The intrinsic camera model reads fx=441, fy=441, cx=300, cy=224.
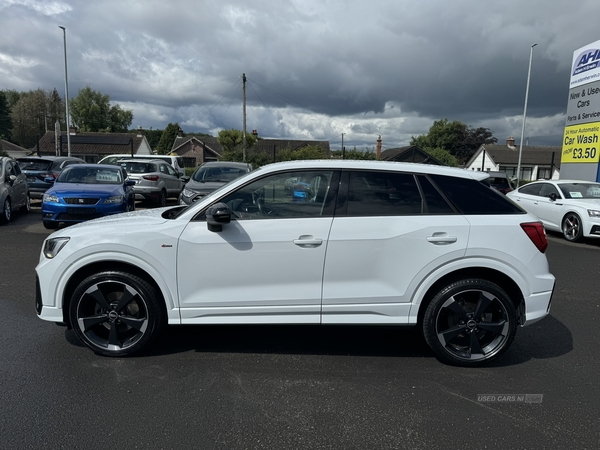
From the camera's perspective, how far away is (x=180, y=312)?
12.1 feet

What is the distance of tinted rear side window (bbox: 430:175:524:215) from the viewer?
3.80m

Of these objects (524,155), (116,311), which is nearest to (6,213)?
(116,311)

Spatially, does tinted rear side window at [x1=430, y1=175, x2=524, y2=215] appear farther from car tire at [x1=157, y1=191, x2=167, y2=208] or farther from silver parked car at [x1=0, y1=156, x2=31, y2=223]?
car tire at [x1=157, y1=191, x2=167, y2=208]

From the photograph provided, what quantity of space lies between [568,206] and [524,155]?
2316 inches

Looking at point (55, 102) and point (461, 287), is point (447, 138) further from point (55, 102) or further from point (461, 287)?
point (461, 287)

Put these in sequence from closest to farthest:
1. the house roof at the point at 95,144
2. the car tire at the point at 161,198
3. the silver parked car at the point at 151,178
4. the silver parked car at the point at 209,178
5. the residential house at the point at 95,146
Result: the silver parked car at the point at 209,178 → the silver parked car at the point at 151,178 → the car tire at the point at 161,198 → the house roof at the point at 95,144 → the residential house at the point at 95,146

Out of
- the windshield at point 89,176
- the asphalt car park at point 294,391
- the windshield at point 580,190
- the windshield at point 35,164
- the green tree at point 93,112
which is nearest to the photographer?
the asphalt car park at point 294,391

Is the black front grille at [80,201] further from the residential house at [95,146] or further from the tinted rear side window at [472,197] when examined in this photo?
the residential house at [95,146]

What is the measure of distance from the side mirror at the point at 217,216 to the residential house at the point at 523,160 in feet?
192

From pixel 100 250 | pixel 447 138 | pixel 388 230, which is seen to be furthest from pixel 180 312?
pixel 447 138

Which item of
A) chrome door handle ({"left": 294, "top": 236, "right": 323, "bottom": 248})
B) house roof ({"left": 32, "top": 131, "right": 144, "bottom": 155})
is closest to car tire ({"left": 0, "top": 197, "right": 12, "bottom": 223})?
chrome door handle ({"left": 294, "top": 236, "right": 323, "bottom": 248})

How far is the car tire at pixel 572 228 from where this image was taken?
10.5 m

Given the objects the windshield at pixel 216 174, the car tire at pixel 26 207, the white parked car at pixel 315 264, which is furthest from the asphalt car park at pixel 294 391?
the car tire at pixel 26 207

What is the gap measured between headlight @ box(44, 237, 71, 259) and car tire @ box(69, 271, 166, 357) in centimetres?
36
